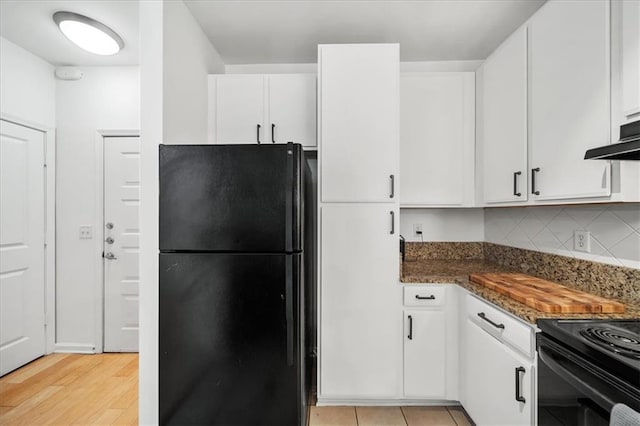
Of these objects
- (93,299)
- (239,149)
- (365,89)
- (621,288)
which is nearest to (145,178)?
(239,149)

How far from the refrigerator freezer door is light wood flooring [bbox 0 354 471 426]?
1.21 m

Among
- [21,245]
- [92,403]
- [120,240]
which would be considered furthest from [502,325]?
[21,245]

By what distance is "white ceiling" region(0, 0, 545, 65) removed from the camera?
1.98m

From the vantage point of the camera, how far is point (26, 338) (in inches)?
105

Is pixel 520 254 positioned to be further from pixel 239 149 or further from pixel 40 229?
pixel 40 229

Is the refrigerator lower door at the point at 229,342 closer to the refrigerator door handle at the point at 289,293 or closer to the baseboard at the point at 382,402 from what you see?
the refrigerator door handle at the point at 289,293

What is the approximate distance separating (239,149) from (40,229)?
2.38m

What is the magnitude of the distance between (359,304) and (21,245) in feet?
9.15

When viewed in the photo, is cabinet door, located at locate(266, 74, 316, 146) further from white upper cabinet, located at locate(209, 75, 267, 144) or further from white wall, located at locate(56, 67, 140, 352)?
white wall, located at locate(56, 67, 140, 352)

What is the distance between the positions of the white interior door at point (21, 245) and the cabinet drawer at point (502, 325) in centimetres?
338

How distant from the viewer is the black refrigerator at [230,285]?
5.15 feet

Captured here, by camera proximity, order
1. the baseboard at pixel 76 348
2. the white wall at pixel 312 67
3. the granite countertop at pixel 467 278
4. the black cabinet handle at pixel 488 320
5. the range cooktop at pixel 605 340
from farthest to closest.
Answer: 1. the baseboard at pixel 76 348
2. the white wall at pixel 312 67
3. the black cabinet handle at pixel 488 320
4. the granite countertop at pixel 467 278
5. the range cooktop at pixel 605 340

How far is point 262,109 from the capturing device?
237cm

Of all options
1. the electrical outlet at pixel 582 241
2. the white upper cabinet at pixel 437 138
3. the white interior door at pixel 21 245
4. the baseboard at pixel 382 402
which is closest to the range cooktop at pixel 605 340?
the electrical outlet at pixel 582 241
